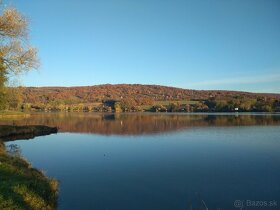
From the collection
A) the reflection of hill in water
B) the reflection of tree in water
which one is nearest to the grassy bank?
the reflection of tree in water

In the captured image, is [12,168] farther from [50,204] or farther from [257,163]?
[257,163]

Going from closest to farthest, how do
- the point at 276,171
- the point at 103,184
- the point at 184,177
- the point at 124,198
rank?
the point at 124,198 < the point at 103,184 < the point at 184,177 < the point at 276,171

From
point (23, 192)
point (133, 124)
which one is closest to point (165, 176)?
point (23, 192)

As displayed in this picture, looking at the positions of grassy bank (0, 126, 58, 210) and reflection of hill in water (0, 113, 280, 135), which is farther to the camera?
reflection of hill in water (0, 113, 280, 135)

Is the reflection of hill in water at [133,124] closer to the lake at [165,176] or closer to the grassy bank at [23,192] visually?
the lake at [165,176]

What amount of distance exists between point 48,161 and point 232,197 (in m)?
18.0

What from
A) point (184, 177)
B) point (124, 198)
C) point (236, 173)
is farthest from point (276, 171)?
point (124, 198)

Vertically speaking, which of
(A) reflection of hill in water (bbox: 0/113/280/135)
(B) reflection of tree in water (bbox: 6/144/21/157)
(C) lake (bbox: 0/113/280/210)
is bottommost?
(C) lake (bbox: 0/113/280/210)

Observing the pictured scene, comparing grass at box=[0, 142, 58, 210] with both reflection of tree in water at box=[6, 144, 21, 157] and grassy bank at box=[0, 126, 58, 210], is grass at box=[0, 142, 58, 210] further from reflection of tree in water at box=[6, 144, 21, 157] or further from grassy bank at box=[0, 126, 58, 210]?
reflection of tree in water at box=[6, 144, 21, 157]

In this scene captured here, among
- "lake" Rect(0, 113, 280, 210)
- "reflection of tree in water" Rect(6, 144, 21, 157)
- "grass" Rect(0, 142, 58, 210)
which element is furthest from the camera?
"reflection of tree in water" Rect(6, 144, 21, 157)

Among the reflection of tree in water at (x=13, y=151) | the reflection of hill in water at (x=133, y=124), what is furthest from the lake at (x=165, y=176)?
the reflection of hill in water at (x=133, y=124)

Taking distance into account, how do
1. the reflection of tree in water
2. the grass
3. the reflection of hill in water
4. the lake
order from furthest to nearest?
the reflection of hill in water → the reflection of tree in water → the lake → the grass

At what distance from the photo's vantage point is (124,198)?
1703cm

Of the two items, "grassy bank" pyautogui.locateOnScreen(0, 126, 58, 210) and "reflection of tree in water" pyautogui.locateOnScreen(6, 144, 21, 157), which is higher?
"grassy bank" pyautogui.locateOnScreen(0, 126, 58, 210)
